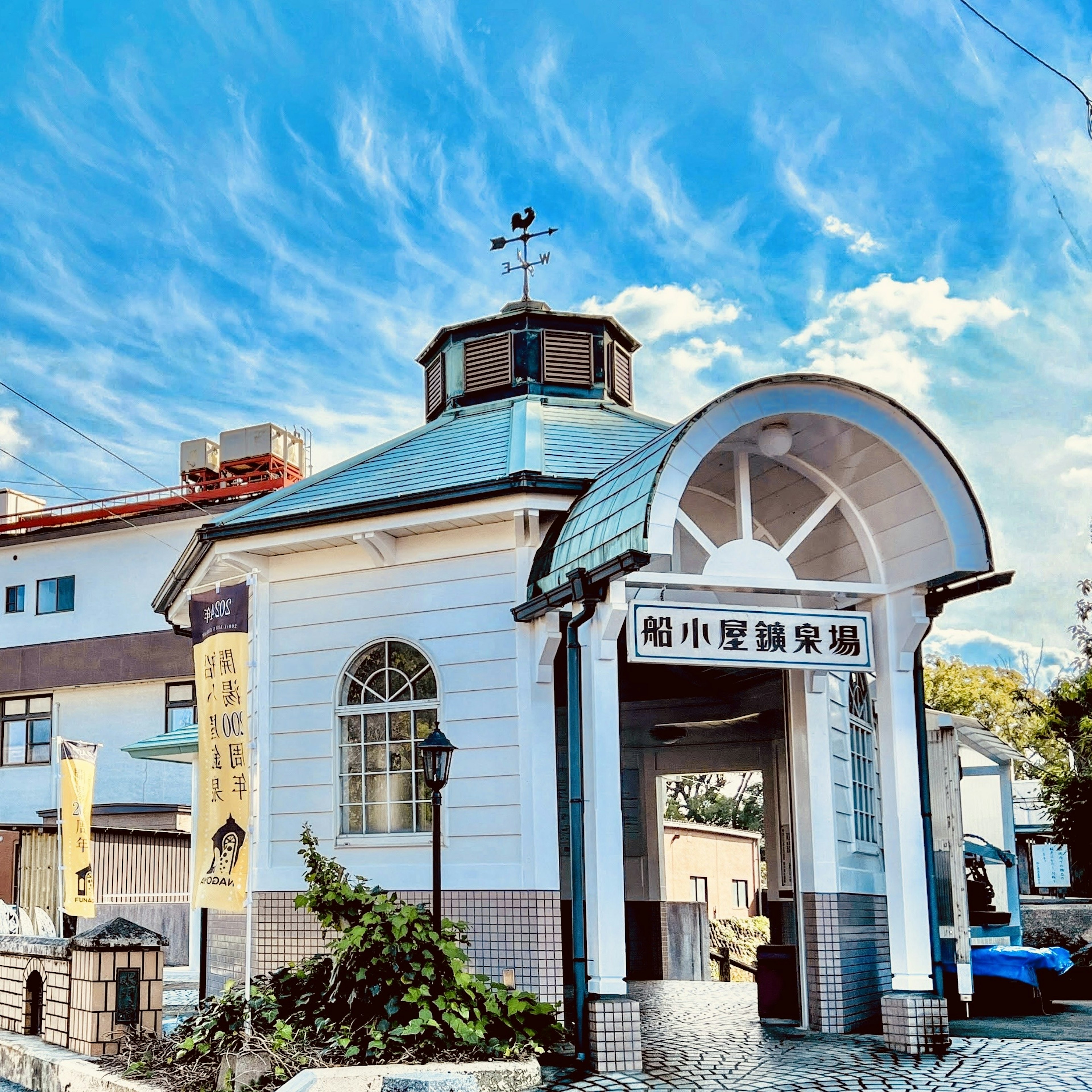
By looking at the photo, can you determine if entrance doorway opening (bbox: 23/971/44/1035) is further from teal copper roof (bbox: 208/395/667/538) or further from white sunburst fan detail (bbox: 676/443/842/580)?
white sunburst fan detail (bbox: 676/443/842/580)

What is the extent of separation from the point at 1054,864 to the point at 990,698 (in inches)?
814

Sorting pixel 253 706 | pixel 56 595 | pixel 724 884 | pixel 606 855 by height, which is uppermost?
pixel 56 595

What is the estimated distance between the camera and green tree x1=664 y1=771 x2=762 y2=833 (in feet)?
151

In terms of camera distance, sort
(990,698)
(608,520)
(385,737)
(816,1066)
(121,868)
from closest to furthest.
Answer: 1. (816,1066)
2. (608,520)
3. (385,737)
4. (121,868)
5. (990,698)

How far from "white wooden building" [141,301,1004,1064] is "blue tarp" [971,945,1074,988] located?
5.49ft

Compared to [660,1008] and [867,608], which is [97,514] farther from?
[867,608]

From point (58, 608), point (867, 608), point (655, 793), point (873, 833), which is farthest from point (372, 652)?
point (58, 608)

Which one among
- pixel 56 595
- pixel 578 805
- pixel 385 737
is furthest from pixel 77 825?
pixel 56 595

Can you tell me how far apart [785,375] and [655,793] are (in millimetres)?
8563

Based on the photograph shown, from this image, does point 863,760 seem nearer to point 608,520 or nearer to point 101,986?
point 608,520

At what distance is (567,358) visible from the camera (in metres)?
13.9

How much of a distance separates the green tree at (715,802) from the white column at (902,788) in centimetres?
3490

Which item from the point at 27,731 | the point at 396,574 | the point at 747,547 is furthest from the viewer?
the point at 27,731

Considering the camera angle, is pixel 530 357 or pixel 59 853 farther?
pixel 59 853
